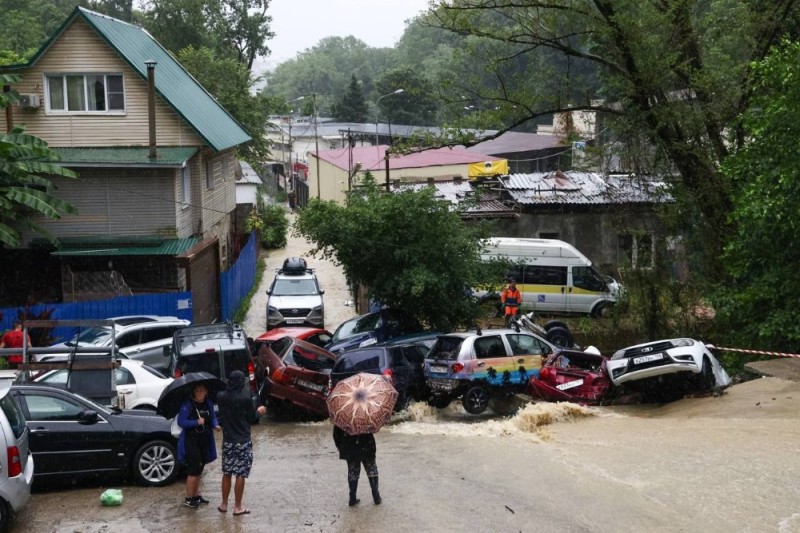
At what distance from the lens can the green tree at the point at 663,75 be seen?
22219 millimetres

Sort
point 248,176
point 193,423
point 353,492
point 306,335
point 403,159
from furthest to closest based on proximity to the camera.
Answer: point 248,176 < point 403,159 < point 306,335 < point 353,492 < point 193,423

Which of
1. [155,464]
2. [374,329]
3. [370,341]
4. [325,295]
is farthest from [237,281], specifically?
[155,464]

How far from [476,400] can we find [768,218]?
7215 millimetres

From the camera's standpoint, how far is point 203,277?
28156 millimetres

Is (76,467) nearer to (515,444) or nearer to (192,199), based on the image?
(515,444)

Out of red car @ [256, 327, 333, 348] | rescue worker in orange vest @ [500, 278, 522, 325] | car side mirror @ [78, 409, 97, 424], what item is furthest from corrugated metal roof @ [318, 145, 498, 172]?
car side mirror @ [78, 409, 97, 424]

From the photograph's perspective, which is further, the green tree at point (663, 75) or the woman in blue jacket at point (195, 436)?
the green tree at point (663, 75)

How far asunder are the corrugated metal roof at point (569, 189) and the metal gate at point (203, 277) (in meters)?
10.5

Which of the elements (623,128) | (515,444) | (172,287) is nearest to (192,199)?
(172,287)

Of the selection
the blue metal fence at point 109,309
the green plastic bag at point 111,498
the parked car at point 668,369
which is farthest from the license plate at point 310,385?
the blue metal fence at point 109,309

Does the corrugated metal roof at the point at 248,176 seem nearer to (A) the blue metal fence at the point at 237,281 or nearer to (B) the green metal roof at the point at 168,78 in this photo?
(A) the blue metal fence at the point at 237,281

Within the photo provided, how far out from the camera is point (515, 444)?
1512cm

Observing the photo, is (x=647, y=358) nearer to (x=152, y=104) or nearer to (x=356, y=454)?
(x=356, y=454)

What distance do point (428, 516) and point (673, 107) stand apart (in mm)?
15287
